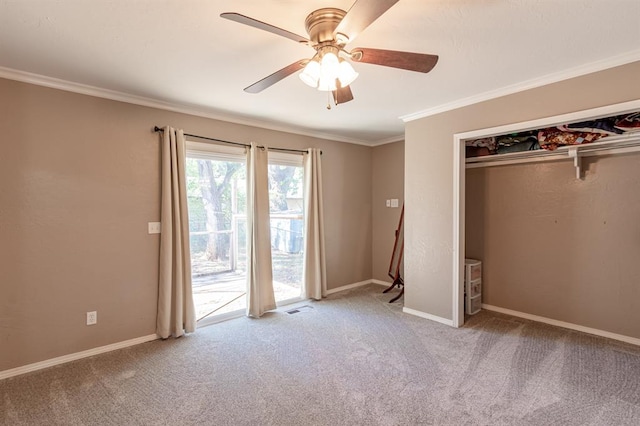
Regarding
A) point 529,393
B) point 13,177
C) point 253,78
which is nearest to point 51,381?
point 13,177

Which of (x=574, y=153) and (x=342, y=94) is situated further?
(x=574, y=153)

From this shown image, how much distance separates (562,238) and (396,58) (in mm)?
3099

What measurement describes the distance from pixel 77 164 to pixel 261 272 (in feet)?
7.14

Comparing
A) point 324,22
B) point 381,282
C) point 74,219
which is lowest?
point 381,282

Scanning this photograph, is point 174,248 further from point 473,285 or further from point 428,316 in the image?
point 473,285

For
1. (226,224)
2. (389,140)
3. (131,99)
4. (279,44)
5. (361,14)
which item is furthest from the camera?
(389,140)

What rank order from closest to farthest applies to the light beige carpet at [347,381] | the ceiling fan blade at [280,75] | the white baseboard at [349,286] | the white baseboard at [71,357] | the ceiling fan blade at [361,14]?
the ceiling fan blade at [361,14]
the ceiling fan blade at [280,75]
the light beige carpet at [347,381]
the white baseboard at [71,357]
the white baseboard at [349,286]

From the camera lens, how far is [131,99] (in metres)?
3.08

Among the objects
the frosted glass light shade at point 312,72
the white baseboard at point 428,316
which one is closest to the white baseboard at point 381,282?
the white baseboard at point 428,316

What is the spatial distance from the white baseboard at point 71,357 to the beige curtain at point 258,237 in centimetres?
113

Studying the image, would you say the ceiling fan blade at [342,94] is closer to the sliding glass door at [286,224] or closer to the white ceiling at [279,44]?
the white ceiling at [279,44]

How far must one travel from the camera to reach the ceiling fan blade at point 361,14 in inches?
49.9

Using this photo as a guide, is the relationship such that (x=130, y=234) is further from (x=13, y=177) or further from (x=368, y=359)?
Answer: (x=368, y=359)

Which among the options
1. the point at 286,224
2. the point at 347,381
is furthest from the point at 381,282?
the point at 347,381
